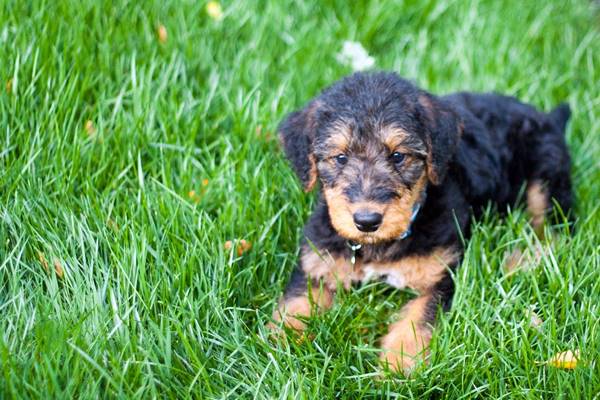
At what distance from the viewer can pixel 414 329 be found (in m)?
3.68

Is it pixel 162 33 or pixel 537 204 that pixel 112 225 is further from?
pixel 537 204

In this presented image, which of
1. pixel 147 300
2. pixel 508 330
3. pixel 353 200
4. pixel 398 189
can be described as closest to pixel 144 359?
pixel 147 300

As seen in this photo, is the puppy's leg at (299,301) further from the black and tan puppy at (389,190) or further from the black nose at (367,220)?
the black nose at (367,220)

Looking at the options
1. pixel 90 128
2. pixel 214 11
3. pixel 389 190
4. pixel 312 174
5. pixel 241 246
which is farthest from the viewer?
pixel 214 11

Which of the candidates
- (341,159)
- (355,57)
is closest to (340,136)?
(341,159)

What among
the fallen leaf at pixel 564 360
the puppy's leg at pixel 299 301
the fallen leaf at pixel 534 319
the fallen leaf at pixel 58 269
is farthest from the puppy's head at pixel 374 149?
the fallen leaf at pixel 58 269

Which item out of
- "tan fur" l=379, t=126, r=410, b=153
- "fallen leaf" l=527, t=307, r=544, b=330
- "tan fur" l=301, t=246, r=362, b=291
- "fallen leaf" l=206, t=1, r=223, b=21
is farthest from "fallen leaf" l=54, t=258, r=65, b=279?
"fallen leaf" l=206, t=1, r=223, b=21

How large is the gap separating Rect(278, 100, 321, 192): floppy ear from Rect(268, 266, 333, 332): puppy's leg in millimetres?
524

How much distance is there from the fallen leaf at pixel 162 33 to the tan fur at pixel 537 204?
2.82 metres

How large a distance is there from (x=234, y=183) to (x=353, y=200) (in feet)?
3.70

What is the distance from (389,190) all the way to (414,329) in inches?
28.0

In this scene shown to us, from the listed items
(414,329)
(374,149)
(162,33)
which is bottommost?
(414,329)

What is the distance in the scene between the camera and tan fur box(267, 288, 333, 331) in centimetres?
383

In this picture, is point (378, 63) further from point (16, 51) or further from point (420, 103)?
point (16, 51)
